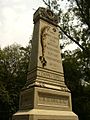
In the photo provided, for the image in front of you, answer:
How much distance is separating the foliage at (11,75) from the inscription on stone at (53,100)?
1565 centimetres

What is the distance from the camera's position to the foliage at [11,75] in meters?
24.6

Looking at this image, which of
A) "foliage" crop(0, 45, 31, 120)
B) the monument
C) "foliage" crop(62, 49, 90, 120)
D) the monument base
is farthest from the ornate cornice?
"foliage" crop(0, 45, 31, 120)

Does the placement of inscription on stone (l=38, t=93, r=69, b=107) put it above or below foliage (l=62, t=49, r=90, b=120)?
below

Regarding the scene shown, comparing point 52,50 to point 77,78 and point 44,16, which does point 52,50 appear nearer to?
point 44,16

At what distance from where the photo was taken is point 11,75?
28.0 meters

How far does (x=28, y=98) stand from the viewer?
840 centimetres

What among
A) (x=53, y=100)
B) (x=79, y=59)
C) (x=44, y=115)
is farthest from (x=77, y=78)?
(x=44, y=115)

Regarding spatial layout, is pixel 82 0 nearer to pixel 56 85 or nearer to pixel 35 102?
pixel 56 85

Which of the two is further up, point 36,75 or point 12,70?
point 12,70

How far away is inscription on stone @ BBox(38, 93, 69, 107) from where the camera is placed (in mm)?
8155

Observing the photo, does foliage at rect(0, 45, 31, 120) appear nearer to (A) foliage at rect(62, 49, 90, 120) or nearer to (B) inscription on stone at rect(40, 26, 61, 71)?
(A) foliage at rect(62, 49, 90, 120)

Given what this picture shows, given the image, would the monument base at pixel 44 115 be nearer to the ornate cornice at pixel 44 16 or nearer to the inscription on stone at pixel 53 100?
the inscription on stone at pixel 53 100

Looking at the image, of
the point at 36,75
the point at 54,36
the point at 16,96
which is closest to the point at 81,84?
the point at 16,96

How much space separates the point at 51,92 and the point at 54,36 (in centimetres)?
298
